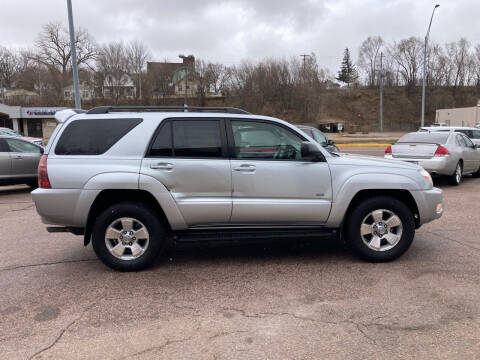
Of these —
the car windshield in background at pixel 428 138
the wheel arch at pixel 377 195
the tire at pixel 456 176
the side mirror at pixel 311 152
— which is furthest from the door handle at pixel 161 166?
the tire at pixel 456 176

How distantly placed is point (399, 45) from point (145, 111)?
91.3 metres

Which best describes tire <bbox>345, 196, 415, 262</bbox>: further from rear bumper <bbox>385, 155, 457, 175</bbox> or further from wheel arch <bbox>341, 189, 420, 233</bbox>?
rear bumper <bbox>385, 155, 457, 175</bbox>

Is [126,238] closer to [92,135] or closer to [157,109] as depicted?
[92,135]

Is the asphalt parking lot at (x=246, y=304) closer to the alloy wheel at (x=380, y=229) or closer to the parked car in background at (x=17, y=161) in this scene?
the alloy wheel at (x=380, y=229)

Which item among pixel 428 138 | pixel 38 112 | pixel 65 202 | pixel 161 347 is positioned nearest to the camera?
pixel 161 347

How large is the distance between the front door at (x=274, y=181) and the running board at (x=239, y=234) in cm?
11

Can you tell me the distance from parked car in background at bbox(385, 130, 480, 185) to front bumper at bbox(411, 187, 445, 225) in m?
5.68

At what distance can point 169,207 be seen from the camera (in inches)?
176

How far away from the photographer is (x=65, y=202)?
14.4ft

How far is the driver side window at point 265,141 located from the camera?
466 cm

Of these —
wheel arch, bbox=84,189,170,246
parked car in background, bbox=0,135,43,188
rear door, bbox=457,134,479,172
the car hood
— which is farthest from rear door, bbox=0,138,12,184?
rear door, bbox=457,134,479,172

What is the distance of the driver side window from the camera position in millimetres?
4664

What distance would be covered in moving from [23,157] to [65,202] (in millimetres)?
7219

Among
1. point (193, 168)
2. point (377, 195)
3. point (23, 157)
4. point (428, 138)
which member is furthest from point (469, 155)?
point (23, 157)
